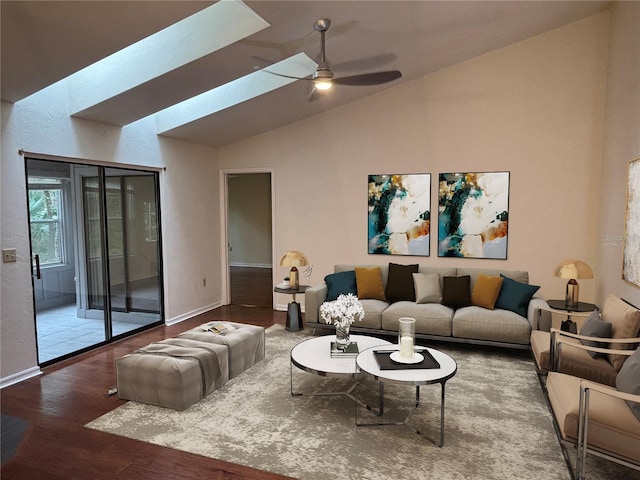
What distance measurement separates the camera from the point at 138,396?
351 cm

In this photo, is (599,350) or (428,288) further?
(428,288)

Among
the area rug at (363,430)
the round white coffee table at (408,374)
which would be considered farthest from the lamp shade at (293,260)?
the round white coffee table at (408,374)

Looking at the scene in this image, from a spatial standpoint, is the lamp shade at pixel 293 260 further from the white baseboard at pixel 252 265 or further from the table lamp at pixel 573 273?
the white baseboard at pixel 252 265

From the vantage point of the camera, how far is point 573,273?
4.43 meters

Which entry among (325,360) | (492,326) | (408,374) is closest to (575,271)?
(492,326)

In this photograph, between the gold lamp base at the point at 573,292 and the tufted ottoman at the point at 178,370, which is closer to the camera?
the tufted ottoman at the point at 178,370

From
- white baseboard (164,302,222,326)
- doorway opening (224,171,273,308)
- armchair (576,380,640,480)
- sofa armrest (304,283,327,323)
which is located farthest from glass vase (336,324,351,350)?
doorway opening (224,171,273,308)

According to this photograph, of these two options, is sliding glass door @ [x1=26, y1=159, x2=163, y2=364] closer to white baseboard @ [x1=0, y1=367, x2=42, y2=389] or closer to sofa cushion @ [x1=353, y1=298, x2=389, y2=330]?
white baseboard @ [x1=0, y1=367, x2=42, y2=389]

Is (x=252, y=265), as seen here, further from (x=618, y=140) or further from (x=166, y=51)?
(x=618, y=140)

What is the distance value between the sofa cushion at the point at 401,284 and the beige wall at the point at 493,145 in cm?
51

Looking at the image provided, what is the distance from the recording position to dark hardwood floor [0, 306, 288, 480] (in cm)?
259

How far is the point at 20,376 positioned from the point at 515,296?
5.15m

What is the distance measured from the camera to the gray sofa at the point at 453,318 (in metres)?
4.45

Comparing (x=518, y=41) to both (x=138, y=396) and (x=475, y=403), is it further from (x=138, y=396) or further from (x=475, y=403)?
(x=138, y=396)
